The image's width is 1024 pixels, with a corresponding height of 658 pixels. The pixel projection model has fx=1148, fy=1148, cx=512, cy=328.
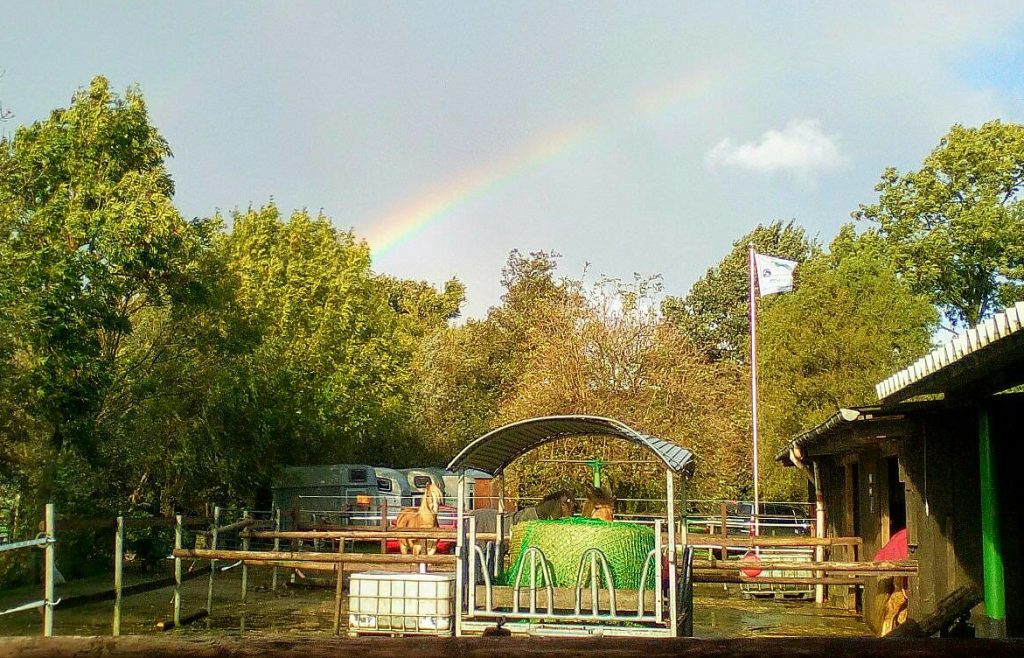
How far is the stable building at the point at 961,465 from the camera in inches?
344

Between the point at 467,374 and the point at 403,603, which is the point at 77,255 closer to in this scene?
the point at 403,603

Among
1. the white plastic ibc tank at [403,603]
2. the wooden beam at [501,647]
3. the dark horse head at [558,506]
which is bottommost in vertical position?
the white plastic ibc tank at [403,603]

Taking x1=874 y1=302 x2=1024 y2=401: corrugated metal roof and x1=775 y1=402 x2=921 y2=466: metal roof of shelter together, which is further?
x1=775 y1=402 x2=921 y2=466: metal roof of shelter

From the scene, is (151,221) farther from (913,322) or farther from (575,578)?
(913,322)

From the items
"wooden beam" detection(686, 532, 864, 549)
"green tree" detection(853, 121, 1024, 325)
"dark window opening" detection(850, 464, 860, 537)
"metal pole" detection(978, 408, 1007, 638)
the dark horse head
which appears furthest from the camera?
"green tree" detection(853, 121, 1024, 325)

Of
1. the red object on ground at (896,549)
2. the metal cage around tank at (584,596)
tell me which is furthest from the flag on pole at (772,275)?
the metal cage around tank at (584,596)

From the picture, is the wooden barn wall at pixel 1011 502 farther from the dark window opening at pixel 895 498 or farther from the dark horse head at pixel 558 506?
the dark window opening at pixel 895 498

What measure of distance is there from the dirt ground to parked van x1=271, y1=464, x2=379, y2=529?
8.30 m

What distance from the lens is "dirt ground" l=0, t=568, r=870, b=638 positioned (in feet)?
57.1

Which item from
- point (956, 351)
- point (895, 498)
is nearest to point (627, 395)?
point (895, 498)

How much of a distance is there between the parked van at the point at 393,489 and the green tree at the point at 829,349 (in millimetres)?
11953

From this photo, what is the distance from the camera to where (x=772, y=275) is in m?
37.5

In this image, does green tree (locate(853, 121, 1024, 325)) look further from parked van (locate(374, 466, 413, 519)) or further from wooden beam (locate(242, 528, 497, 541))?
wooden beam (locate(242, 528, 497, 541))

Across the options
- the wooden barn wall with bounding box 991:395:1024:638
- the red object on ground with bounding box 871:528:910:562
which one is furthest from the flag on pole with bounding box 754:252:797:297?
the wooden barn wall with bounding box 991:395:1024:638
